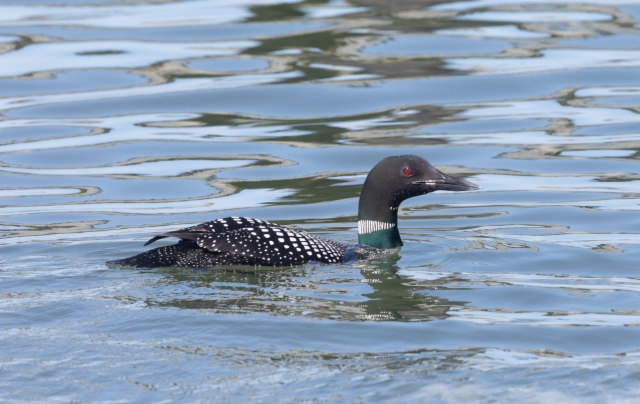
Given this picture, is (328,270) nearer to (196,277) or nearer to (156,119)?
(196,277)

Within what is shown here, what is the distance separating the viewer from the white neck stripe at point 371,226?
7414mm

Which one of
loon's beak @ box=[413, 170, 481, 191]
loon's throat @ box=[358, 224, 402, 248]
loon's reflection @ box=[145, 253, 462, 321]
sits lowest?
loon's reflection @ box=[145, 253, 462, 321]

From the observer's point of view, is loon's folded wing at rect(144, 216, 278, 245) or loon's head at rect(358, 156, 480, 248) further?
loon's head at rect(358, 156, 480, 248)

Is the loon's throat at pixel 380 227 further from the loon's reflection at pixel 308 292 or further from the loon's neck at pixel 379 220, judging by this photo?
the loon's reflection at pixel 308 292

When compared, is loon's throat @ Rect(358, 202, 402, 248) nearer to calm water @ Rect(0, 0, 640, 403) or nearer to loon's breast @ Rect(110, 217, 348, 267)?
calm water @ Rect(0, 0, 640, 403)

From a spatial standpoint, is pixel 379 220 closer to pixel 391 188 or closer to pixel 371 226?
pixel 371 226

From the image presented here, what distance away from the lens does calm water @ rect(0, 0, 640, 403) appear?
4922 millimetres

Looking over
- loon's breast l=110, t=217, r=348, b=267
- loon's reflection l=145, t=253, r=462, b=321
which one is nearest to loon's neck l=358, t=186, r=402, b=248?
loon's reflection l=145, t=253, r=462, b=321

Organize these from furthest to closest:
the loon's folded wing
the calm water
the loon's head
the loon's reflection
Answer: the loon's head, the loon's folded wing, the loon's reflection, the calm water

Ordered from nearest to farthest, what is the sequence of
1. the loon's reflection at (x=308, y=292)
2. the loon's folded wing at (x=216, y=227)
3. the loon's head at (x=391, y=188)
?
the loon's reflection at (x=308, y=292) < the loon's folded wing at (x=216, y=227) < the loon's head at (x=391, y=188)

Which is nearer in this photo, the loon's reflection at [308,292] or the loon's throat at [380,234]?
the loon's reflection at [308,292]

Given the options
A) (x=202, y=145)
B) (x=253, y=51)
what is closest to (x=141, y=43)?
(x=253, y=51)

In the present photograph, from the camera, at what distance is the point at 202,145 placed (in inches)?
427

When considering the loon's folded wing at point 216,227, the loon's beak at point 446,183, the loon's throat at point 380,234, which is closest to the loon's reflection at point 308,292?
the loon's folded wing at point 216,227
